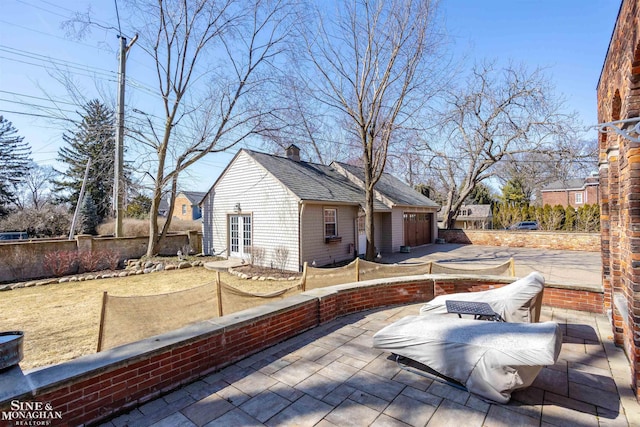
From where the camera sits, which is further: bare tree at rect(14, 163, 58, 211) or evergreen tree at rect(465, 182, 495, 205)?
evergreen tree at rect(465, 182, 495, 205)

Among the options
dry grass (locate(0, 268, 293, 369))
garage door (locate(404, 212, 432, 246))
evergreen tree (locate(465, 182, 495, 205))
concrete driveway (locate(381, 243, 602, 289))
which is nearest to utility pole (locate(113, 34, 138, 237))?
dry grass (locate(0, 268, 293, 369))

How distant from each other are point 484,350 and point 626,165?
2157 mm

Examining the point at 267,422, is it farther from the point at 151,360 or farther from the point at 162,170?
the point at 162,170

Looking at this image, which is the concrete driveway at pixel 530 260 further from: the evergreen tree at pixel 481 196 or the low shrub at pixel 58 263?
the evergreen tree at pixel 481 196

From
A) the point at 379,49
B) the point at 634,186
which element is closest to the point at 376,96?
the point at 379,49

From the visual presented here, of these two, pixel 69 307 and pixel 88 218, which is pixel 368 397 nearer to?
pixel 69 307

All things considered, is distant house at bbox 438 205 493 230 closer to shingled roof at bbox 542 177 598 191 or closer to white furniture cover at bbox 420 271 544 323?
shingled roof at bbox 542 177 598 191

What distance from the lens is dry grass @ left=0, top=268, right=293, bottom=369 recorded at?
186 inches

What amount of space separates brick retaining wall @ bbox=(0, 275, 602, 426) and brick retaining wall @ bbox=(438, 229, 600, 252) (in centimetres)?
1362

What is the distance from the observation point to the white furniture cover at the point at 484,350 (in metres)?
2.47

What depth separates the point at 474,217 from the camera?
35.9m

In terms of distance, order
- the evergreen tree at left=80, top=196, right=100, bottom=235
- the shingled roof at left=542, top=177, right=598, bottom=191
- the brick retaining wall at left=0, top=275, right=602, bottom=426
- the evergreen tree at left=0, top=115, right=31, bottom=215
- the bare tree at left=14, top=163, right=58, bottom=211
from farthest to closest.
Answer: the shingled roof at left=542, top=177, right=598, bottom=191
the bare tree at left=14, top=163, right=58, bottom=211
the evergreen tree at left=0, top=115, right=31, bottom=215
the evergreen tree at left=80, top=196, right=100, bottom=235
the brick retaining wall at left=0, top=275, right=602, bottom=426

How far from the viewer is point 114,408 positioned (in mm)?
2529

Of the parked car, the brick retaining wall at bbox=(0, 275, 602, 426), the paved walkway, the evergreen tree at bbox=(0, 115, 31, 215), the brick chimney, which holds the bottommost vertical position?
the paved walkway
